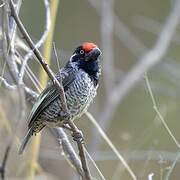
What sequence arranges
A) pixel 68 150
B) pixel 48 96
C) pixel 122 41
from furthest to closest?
pixel 122 41 < pixel 48 96 < pixel 68 150

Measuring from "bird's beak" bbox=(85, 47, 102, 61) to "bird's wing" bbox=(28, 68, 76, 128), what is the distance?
152 mm

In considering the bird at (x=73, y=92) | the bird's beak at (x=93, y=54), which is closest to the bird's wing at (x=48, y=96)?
the bird at (x=73, y=92)

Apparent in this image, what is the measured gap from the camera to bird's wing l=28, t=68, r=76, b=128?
4.44 meters

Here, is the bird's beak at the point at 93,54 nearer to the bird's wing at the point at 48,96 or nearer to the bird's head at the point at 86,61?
the bird's head at the point at 86,61

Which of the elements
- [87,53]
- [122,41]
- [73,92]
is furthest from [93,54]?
[122,41]

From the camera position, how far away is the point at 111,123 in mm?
9922

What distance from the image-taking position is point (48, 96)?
4477mm

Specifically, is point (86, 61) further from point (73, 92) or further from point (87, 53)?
point (73, 92)

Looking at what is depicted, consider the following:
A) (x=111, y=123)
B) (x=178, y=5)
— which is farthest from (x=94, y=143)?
(x=111, y=123)

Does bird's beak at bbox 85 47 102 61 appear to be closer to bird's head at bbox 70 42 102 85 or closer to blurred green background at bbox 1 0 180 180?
bird's head at bbox 70 42 102 85

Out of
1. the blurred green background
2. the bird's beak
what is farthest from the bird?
the blurred green background

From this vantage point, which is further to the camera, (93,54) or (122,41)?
(122,41)

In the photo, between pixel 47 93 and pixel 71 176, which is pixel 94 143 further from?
pixel 47 93

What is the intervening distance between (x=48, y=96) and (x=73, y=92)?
16 cm
